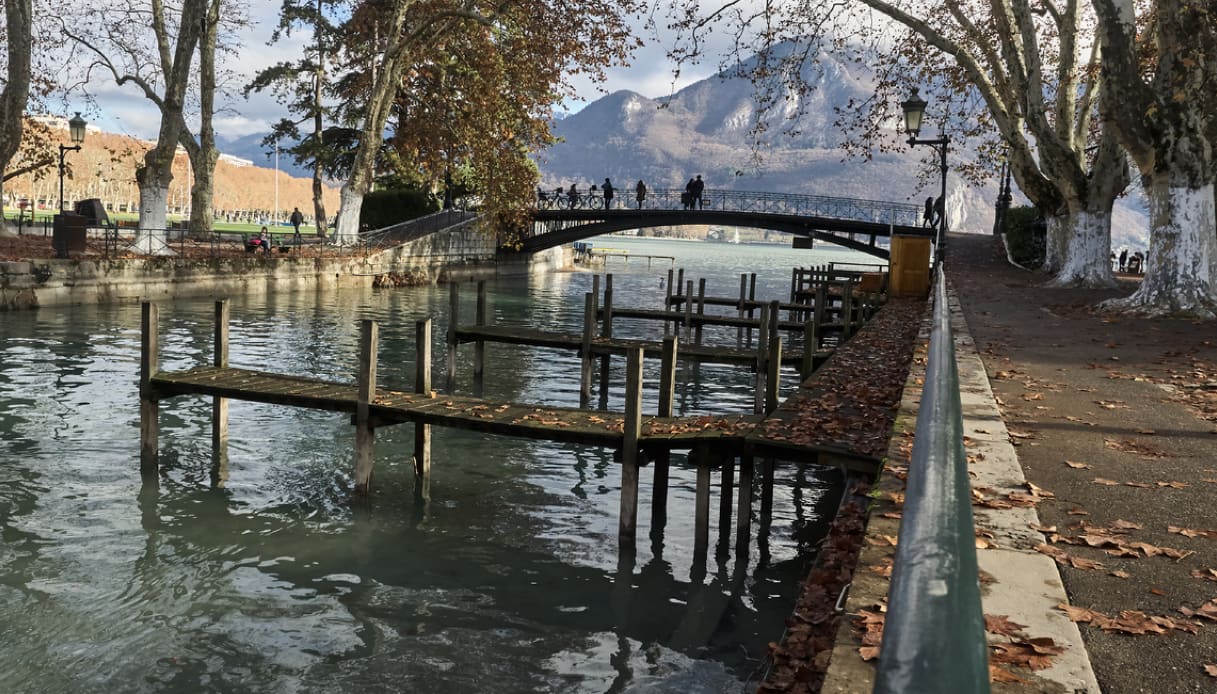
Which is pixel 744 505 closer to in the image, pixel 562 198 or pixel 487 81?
pixel 487 81

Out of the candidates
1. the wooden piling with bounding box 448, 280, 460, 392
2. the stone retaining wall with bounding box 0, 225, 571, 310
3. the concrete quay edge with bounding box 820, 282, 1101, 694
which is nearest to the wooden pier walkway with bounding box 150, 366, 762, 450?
the concrete quay edge with bounding box 820, 282, 1101, 694

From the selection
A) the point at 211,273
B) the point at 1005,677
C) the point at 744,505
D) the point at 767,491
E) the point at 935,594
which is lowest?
the point at 767,491

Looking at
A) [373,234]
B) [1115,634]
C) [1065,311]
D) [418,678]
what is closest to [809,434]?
[418,678]

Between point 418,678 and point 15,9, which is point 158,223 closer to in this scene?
point 15,9

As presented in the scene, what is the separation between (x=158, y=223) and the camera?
31.7m

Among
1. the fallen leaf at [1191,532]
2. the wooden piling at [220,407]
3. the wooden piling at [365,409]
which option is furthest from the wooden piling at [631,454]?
the wooden piling at [220,407]

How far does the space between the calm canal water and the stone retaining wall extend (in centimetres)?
1087

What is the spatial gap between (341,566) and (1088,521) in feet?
20.6

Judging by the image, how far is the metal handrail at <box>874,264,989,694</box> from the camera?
3.62 ft

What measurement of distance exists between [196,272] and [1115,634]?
3223 centimetres

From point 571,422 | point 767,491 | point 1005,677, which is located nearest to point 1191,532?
point 1005,677

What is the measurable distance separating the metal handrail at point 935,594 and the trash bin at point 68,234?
98.6 feet

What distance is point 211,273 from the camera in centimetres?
3303

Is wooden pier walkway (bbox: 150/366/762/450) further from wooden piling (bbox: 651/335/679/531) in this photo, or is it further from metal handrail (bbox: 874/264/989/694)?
metal handrail (bbox: 874/264/989/694)
